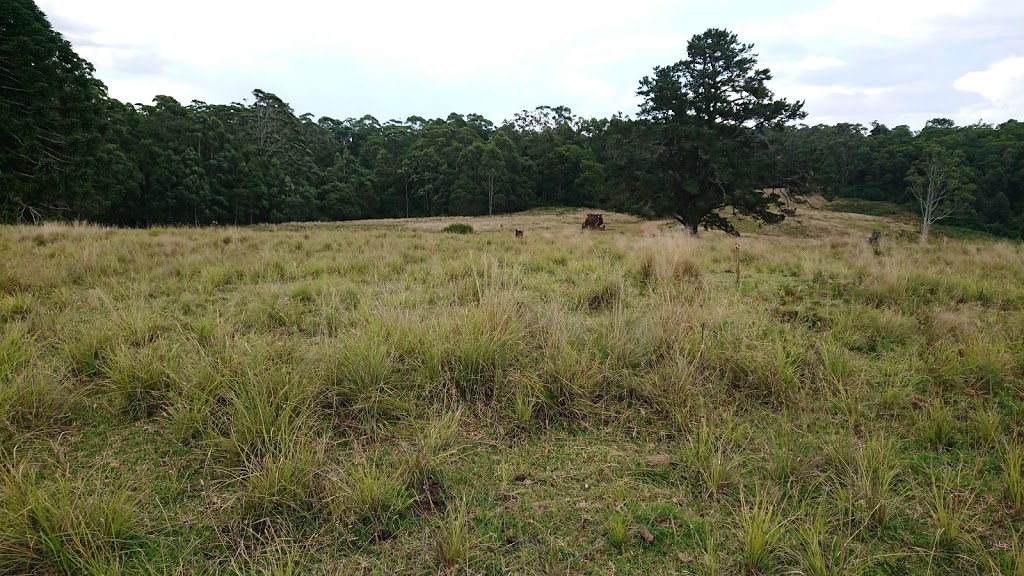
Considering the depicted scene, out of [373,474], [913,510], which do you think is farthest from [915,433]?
[373,474]

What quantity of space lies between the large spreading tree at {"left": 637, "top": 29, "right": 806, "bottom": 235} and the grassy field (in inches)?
754

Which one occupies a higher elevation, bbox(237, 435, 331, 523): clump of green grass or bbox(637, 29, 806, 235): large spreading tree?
bbox(637, 29, 806, 235): large spreading tree

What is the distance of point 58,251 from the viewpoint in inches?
314

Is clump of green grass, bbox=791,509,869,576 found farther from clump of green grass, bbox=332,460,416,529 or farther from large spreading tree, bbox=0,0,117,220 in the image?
large spreading tree, bbox=0,0,117,220

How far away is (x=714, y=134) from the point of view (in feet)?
70.3

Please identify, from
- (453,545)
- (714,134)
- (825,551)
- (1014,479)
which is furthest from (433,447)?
(714,134)

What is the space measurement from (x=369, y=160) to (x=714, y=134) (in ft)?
225

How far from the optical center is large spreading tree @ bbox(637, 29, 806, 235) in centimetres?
2144

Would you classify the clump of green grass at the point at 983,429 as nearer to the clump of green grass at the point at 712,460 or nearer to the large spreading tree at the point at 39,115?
the clump of green grass at the point at 712,460

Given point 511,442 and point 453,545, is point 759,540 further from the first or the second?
point 511,442

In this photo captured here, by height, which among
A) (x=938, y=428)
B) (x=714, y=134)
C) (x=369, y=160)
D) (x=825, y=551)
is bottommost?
(x=825, y=551)

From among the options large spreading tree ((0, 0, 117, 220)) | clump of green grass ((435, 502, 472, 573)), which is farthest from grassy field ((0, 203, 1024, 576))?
large spreading tree ((0, 0, 117, 220))

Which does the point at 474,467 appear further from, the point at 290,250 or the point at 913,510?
the point at 290,250

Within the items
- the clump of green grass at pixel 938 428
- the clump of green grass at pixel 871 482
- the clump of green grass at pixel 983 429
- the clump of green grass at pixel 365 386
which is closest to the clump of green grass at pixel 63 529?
the clump of green grass at pixel 365 386
